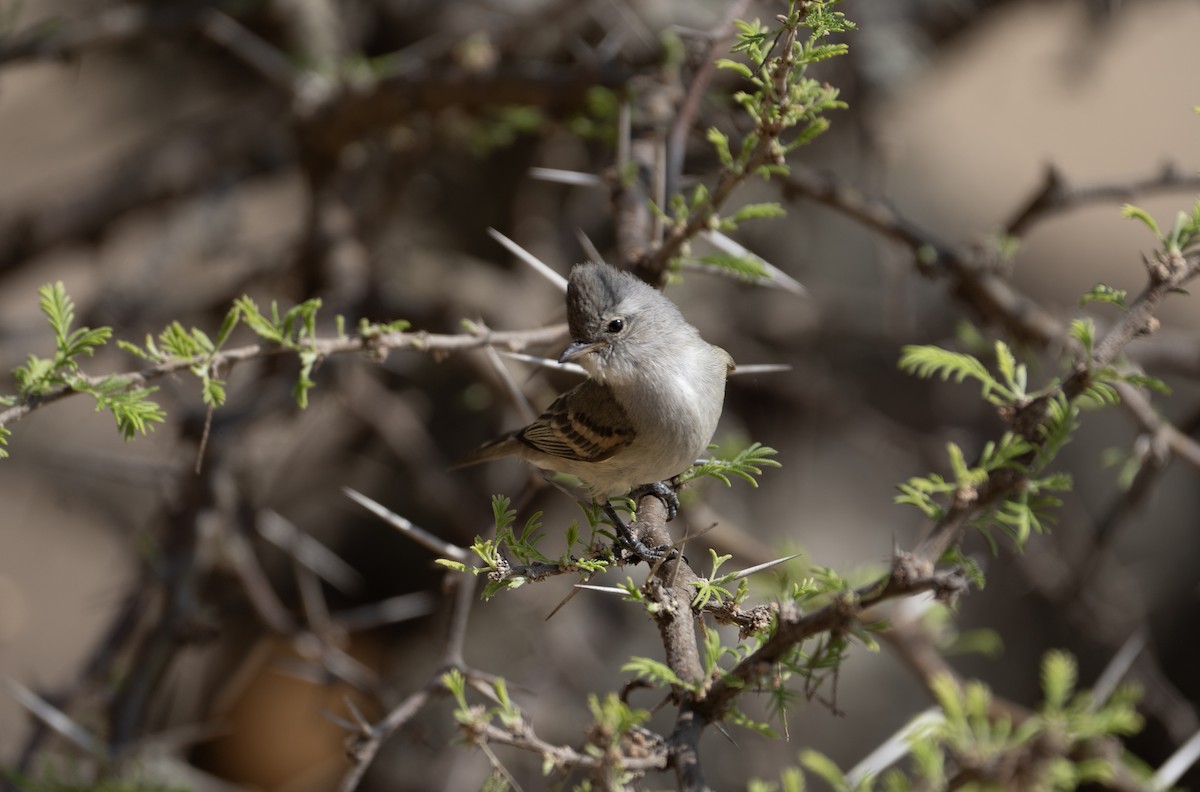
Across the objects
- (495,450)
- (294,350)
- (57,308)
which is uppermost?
(57,308)

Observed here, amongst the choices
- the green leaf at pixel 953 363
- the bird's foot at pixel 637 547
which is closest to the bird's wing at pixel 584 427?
the bird's foot at pixel 637 547

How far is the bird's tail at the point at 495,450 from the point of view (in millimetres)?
3371

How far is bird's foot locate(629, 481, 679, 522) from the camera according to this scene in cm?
306

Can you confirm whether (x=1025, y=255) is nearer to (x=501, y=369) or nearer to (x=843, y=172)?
(x=843, y=172)

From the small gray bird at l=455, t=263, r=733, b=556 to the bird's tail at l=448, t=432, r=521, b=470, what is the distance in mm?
135

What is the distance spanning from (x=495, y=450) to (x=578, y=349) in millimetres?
732

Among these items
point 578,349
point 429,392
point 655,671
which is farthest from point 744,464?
point 429,392

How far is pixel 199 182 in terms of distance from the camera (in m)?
5.15

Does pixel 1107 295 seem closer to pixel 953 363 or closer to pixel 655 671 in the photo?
pixel 953 363

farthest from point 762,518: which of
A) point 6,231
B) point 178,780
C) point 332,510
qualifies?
point 6,231

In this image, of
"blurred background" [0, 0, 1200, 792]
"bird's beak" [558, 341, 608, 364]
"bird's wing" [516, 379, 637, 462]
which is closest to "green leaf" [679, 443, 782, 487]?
"bird's wing" [516, 379, 637, 462]

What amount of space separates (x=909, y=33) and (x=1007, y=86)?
6.94 metres

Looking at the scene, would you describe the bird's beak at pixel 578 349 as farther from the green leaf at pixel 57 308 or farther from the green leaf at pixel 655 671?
the green leaf at pixel 57 308

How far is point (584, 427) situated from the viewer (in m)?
3.05
